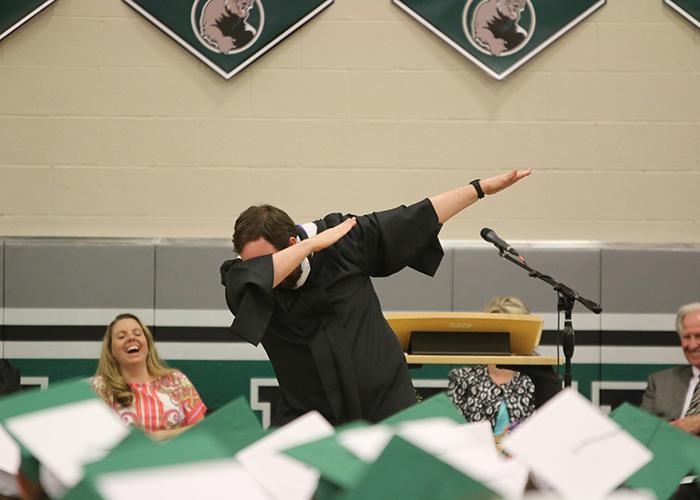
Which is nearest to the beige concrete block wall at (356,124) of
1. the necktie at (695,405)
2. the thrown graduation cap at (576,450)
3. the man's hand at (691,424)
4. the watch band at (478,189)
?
the necktie at (695,405)

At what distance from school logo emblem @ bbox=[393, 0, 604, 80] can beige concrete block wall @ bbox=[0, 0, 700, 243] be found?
0.06 metres

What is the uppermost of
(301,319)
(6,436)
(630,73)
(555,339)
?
(630,73)

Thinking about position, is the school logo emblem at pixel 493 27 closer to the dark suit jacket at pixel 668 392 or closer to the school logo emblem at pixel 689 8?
the school logo emblem at pixel 689 8

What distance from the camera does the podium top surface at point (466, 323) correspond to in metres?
3.77

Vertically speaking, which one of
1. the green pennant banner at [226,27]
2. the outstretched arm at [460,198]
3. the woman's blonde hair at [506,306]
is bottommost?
the woman's blonde hair at [506,306]

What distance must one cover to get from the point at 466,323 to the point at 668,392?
138cm

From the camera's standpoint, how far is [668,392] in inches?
183

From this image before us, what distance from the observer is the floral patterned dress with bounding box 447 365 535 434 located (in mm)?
4383

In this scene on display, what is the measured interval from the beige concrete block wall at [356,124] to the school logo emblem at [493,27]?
6cm

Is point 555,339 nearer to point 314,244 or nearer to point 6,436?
point 314,244

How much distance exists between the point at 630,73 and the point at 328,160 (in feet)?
5.40

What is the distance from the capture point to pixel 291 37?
532cm

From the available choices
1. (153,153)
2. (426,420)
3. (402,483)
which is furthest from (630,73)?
(402,483)

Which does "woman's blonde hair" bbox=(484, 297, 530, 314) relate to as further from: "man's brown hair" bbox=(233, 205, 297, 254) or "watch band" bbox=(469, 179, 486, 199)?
"man's brown hair" bbox=(233, 205, 297, 254)
